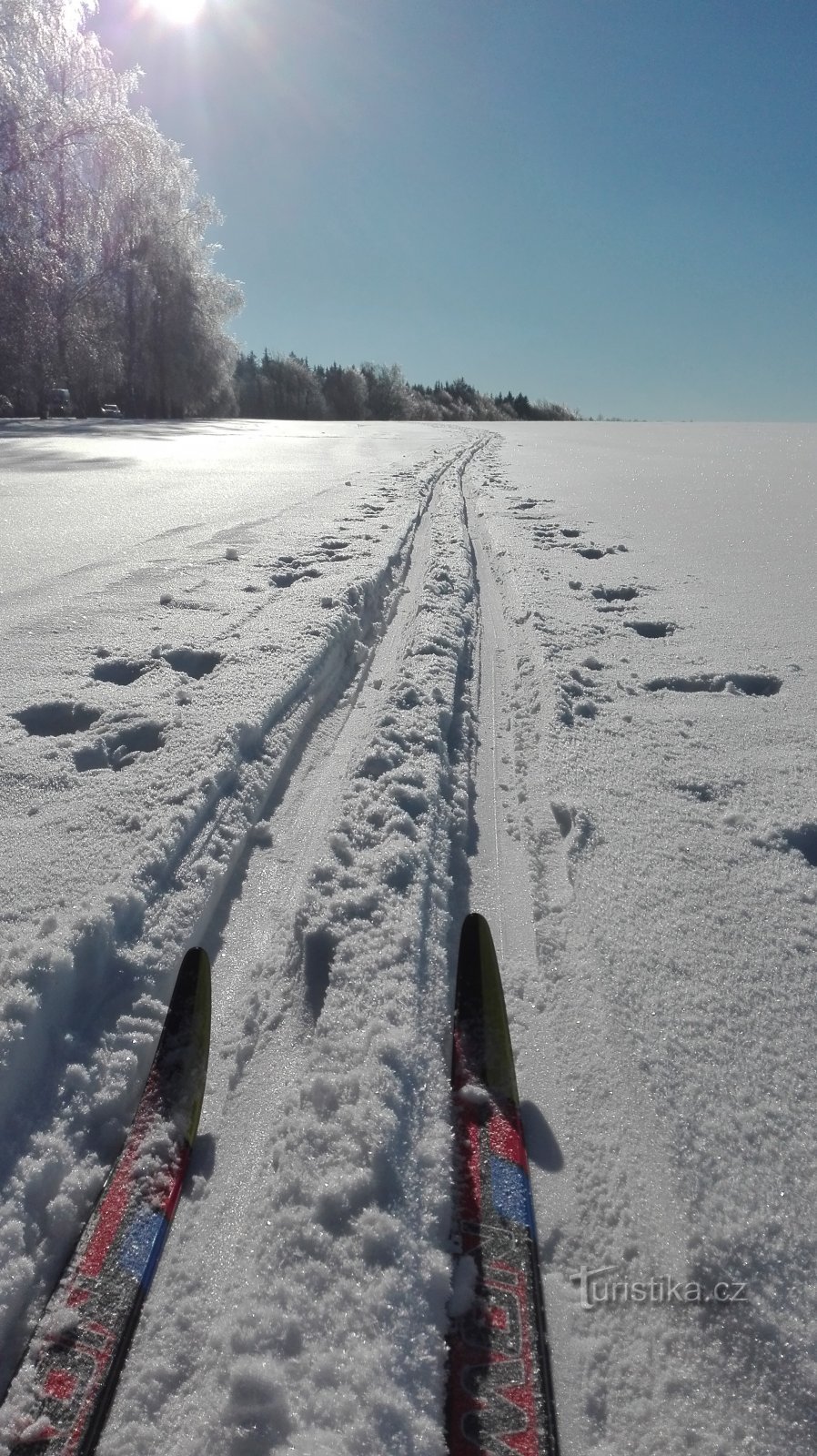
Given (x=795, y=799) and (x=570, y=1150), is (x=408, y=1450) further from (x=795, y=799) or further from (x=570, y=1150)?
(x=795, y=799)

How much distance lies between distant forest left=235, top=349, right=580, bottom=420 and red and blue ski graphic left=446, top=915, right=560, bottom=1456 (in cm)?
5622

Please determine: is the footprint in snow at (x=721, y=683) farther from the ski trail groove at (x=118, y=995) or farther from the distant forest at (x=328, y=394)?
the distant forest at (x=328, y=394)

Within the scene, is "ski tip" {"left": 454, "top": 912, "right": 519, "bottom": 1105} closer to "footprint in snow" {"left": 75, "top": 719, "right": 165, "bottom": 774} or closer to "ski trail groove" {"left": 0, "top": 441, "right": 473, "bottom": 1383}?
"ski trail groove" {"left": 0, "top": 441, "right": 473, "bottom": 1383}

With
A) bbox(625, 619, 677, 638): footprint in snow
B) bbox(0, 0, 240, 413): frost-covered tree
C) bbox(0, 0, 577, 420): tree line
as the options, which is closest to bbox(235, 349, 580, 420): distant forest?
bbox(0, 0, 577, 420): tree line

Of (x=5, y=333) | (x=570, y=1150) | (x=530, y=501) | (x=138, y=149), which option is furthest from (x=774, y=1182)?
(x=138, y=149)

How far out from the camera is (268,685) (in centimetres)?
336

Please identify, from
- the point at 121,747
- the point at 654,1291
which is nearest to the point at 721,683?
the point at 121,747

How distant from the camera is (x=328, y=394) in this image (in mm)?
56062

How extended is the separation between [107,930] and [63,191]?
77.6ft

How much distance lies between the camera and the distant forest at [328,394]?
5359 cm

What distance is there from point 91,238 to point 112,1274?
26.2 metres

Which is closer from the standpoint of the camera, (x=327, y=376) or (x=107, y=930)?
(x=107, y=930)

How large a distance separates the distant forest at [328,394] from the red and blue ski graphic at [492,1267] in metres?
56.2

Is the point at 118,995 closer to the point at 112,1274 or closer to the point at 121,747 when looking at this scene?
the point at 112,1274
